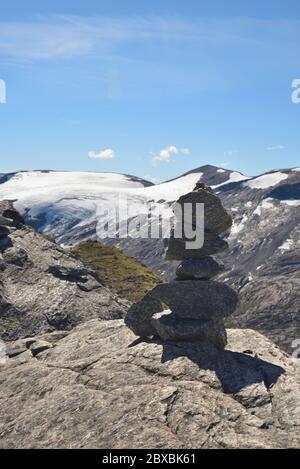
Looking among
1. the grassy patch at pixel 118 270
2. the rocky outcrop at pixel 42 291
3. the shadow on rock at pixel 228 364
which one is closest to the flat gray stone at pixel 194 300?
the shadow on rock at pixel 228 364

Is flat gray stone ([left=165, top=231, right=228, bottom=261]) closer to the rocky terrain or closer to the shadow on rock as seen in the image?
the rocky terrain

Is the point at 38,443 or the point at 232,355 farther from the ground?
the point at 232,355

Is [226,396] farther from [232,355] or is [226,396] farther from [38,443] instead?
[38,443]

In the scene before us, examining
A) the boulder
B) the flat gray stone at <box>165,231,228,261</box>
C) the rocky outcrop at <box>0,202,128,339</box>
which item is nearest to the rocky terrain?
the rocky outcrop at <box>0,202,128,339</box>

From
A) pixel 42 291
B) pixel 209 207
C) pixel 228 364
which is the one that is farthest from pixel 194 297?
pixel 42 291

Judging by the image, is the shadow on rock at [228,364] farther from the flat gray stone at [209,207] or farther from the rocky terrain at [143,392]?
the flat gray stone at [209,207]

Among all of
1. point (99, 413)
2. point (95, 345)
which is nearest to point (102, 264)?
point (95, 345)

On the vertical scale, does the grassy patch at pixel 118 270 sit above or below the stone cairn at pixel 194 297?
below
